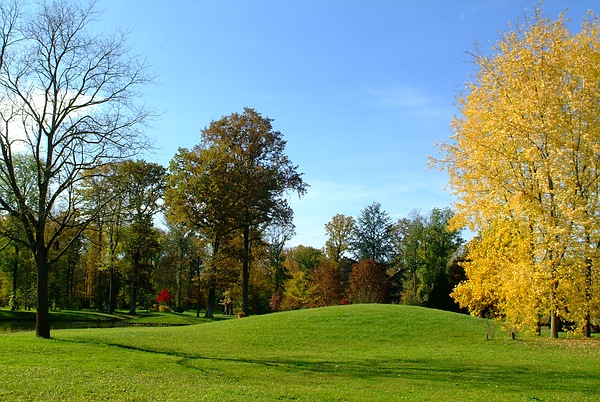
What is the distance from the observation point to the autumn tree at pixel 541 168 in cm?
1474

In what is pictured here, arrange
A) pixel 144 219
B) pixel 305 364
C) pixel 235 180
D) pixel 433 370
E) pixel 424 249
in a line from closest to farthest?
pixel 433 370 < pixel 305 364 < pixel 235 180 < pixel 144 219 < pixel 424 249

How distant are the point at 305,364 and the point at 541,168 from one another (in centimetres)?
985

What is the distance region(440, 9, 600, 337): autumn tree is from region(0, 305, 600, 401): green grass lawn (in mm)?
2653

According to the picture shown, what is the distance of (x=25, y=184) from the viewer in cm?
2088

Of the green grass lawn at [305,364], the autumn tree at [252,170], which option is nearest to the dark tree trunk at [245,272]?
the autumn tree at [252,170]

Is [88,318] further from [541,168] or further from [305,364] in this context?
[541,168]

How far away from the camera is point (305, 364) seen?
15602mm

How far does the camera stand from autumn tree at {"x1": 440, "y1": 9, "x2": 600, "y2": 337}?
14.7 metres

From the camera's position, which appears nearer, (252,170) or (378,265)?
(252,170)

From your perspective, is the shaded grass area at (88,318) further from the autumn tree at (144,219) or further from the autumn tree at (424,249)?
the autumn tree at (424,249)

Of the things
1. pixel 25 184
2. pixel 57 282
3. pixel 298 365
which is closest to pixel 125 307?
pixel 57 282

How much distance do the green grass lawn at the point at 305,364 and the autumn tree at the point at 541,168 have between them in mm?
2653

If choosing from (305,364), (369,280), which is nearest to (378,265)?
(369,280)

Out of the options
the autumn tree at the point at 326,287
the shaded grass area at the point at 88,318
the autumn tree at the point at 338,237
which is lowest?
the shaded grass area at the point at 88,318
